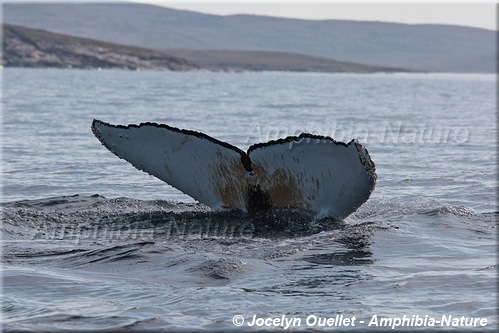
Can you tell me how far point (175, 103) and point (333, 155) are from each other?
3081 centimetres

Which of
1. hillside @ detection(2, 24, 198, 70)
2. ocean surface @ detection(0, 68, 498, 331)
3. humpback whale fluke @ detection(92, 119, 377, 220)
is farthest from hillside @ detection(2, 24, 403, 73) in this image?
humpback whale fluke @ detection(92, 119, 377, 220)

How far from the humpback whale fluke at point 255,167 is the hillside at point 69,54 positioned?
374 ft

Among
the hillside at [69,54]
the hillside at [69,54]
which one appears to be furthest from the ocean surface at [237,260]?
the hillside at [69,54]

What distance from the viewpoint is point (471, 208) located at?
1059 cm

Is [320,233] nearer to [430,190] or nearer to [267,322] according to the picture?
[267,322]

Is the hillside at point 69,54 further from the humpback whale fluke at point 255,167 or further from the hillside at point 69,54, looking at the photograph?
the humpback whale fluke at point 255,167

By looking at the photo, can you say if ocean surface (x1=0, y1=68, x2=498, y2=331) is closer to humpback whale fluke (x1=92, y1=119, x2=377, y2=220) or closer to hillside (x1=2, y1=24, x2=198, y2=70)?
humpback whale fluke (x1=92, y1=119, x2=377, y2=220)

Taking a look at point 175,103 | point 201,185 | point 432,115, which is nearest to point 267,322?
point 201,185

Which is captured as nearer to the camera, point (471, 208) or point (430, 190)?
point (471, 208)

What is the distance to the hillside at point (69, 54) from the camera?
12325 centimetres

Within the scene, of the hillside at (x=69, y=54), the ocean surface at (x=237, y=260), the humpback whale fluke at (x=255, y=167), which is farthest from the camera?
the hillside at (x=69, y=54)

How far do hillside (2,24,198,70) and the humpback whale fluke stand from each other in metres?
114

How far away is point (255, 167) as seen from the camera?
7.64 m

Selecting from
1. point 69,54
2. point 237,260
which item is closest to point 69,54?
point 69,54
